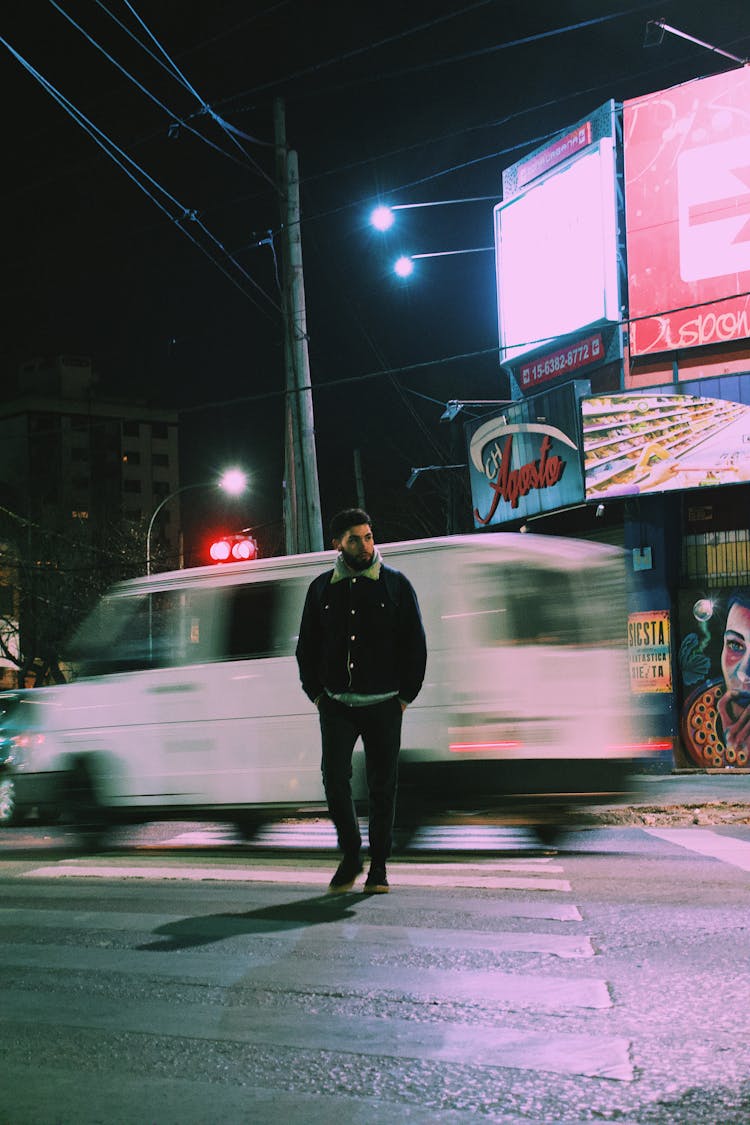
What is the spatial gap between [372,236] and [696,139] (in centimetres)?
786

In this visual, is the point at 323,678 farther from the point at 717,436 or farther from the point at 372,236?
the point at 372,236

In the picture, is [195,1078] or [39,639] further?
[39,639]

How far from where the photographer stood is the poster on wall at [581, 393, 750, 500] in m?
20.0

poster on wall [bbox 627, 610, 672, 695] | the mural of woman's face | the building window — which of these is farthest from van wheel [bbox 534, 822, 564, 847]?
the building window

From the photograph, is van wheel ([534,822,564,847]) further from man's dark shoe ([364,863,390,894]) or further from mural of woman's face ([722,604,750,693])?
mural of woman's face ([722,604,750,693])

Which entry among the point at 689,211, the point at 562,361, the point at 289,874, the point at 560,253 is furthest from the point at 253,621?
the point at 560,253

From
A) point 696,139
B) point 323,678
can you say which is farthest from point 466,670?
point 696,139

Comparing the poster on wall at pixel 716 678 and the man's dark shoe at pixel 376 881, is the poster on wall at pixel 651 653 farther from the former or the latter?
the man's dark shoe at pixel 376 881

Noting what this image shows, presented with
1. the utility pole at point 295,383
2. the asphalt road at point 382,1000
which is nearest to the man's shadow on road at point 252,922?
the asphalt road at point 382,1000

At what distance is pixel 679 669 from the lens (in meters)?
21.2

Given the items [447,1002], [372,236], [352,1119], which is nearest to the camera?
[352,1119]

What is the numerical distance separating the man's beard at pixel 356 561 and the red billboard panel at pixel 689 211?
1590 cm

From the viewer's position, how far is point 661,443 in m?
20.7

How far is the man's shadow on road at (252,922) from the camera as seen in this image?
488cm
